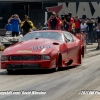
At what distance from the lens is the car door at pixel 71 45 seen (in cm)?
1620

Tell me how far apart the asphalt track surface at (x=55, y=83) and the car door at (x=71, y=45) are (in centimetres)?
46

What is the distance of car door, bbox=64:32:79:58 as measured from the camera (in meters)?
16.2

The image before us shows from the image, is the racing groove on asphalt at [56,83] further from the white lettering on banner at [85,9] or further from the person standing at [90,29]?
the white lettering on banner at [85,9]

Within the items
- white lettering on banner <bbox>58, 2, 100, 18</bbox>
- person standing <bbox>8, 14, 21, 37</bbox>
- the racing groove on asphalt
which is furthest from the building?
the racing groove on asphalt

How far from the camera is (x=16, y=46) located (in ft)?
49.4

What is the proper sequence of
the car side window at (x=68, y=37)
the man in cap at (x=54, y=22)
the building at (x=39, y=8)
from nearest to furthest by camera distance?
the car side window at (x=68, y=37)
the man in cap at (x=54, y=22)
the building at (x=39, y=8)

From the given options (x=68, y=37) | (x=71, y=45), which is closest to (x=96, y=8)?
(x=68, y=37)

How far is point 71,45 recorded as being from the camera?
53.8 feet

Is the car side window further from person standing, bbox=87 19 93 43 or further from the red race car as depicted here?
person standing, bbox=87 19 93 43

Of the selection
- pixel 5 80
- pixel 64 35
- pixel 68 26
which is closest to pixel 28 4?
pixel 68 26

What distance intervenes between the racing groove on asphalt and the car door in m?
0.63

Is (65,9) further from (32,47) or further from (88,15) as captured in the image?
(32,47)

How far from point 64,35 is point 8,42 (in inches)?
352

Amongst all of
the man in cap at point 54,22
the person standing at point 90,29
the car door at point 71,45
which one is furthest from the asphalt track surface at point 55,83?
the person standing at point 90,29
